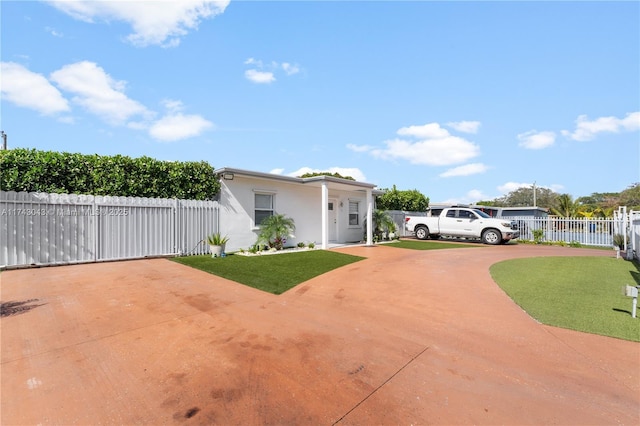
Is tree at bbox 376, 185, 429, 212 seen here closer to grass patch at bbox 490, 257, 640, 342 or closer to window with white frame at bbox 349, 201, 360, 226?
window with white frame at bbox 349, 201, 360, 226

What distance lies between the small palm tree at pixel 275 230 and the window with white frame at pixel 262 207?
29 cm

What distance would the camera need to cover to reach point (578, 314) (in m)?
4.82

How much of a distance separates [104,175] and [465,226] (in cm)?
1613

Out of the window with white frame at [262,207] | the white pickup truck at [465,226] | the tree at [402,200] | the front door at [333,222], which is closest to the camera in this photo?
the window with white frame at [262,207]

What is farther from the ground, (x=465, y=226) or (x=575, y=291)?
(x=465, y=226)

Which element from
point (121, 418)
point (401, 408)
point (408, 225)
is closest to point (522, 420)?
point (401, 408)

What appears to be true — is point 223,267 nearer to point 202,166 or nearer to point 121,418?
point 202,166

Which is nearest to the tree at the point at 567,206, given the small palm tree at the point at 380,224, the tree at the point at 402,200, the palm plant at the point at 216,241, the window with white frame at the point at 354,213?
the tree at the point at 402,200

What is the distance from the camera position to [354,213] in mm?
17109

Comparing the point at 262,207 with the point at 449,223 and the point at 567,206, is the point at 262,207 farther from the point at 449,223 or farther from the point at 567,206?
the point at 567,206

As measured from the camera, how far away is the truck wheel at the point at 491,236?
15305 mm

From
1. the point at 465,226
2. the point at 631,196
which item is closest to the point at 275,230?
the point at 465,226

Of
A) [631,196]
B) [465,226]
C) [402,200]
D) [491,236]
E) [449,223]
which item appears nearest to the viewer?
[491,236]

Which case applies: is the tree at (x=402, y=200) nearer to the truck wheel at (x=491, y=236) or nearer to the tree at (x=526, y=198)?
the truck wheel at (x=491, y=236)
